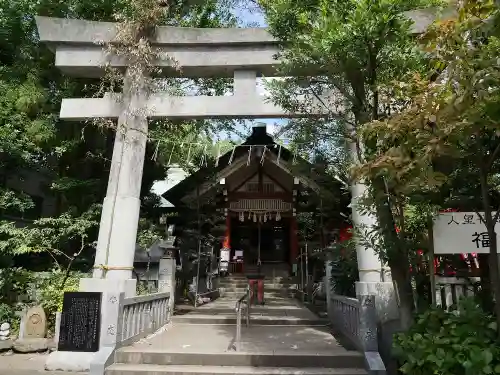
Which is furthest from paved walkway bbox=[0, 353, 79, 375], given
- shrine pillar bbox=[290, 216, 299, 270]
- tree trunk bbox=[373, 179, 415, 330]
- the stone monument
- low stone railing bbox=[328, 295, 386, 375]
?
shrine pillar bbox=[290, 216, 299, 270]

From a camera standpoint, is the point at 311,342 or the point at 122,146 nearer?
the point at 311,342

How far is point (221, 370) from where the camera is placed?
20.1 ft

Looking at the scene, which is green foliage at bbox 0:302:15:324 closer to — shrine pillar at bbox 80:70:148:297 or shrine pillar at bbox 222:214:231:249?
shrine pillar at bbox 80:70:148:297

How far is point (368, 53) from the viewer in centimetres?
480

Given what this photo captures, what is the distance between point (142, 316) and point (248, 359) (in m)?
2.49

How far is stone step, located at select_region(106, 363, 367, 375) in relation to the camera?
604 cm

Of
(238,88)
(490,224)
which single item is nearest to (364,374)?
(490,224)

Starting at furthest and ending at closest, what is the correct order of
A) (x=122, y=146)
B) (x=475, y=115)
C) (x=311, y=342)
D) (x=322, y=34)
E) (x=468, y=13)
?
(x=122, y=146), (x=311, y=342), (x=322, y=34), (x=468, y=13), (x=475, y=115)

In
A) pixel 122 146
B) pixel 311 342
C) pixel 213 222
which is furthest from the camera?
pixel 213 222

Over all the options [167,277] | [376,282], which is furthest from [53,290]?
[376,282]

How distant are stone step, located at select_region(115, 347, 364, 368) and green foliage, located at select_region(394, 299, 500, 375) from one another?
2438mm

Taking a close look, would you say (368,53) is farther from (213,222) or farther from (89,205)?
(213,222)

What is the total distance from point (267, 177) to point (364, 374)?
12.4m

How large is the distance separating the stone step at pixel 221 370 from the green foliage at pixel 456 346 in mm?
2296
